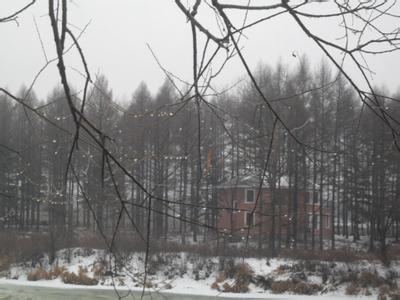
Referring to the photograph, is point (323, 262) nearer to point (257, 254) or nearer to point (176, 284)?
point (257, 254)

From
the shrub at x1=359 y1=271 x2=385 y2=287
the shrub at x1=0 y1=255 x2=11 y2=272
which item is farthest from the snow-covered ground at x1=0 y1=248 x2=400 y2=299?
the shrub at x1=0 y1=255 x2=11 y2=272

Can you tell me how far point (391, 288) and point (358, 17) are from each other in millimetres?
19284

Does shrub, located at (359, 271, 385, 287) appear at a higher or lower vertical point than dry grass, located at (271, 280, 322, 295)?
higher

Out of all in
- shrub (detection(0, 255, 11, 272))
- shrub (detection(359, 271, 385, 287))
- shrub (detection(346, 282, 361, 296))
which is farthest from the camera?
shrub (detection(0, 255, 11, 272))

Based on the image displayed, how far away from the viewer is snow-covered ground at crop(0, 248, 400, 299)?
2072 centimetres

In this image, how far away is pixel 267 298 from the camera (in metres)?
19.9

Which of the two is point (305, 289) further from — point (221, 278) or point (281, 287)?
point (221, 278)

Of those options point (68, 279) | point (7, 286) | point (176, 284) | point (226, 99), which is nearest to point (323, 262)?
point (176, 284)

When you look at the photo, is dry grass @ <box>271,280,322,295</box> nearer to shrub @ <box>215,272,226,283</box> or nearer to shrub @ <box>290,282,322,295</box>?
shrub @ <box>290,282,322,295</box>

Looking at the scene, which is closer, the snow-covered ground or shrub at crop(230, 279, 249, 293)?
the snow-covered ground

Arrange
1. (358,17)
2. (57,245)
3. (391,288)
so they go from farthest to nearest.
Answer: (57,245)
(391,288)
(358,17)

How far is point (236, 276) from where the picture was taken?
72.2 ft

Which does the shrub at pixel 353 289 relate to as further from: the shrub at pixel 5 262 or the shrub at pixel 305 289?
the shrub at pixel 5 262

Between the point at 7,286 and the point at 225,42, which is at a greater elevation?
the point at 225,42
